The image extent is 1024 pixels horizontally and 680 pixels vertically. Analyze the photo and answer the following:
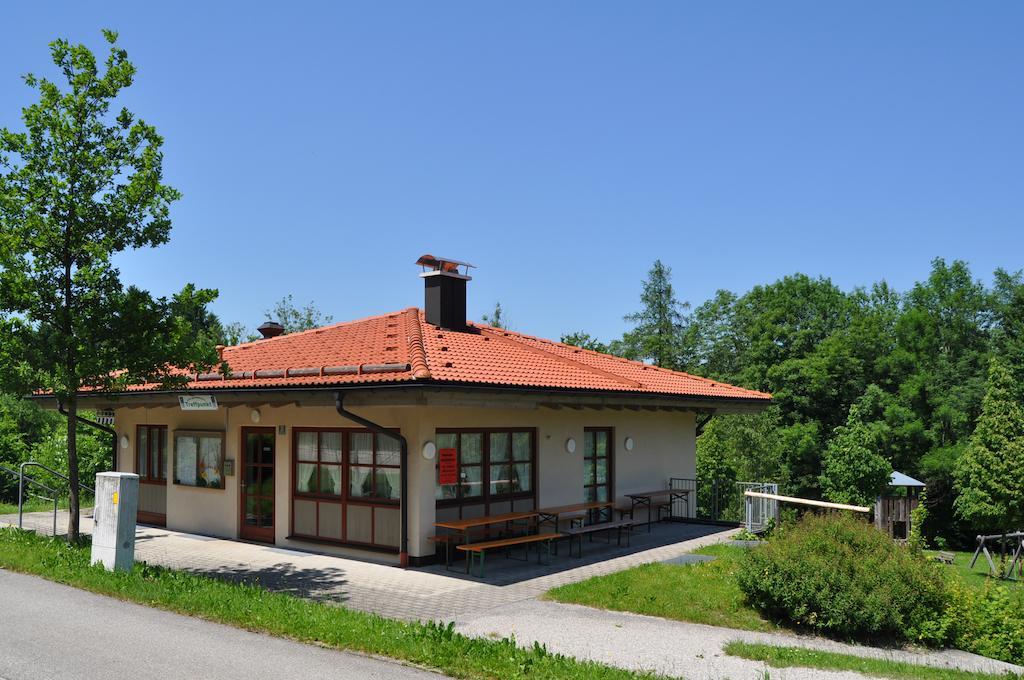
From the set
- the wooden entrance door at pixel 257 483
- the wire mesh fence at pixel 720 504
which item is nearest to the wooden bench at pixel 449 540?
the wooden entrance door at pixel 257 483

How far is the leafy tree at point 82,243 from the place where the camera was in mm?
11750

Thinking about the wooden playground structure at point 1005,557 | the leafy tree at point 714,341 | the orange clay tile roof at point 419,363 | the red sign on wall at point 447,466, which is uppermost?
the leafy tree at point 714,341

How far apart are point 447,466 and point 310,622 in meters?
5.15

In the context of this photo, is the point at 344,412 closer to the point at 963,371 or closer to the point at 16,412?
the point at 16,412

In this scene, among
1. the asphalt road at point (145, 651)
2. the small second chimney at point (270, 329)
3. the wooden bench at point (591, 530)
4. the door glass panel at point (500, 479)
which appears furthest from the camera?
the small second chimney at point (270, 329)

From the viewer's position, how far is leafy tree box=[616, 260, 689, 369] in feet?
192

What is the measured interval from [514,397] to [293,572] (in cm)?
421

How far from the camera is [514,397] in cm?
1301

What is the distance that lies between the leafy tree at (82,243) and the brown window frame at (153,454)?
5472 mm

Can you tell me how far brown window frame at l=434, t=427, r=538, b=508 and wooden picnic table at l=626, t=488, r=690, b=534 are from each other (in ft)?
10.7

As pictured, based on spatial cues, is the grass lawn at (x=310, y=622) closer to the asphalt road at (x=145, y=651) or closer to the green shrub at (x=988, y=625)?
the asphalt road at (x=145, y=651)

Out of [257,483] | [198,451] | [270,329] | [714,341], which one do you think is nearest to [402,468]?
[257,483]

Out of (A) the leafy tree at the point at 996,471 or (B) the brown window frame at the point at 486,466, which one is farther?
(A) the leafy tree at the point at 996,471

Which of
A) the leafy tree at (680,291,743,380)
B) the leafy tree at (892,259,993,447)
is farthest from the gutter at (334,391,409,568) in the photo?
the leafy tree at (680,291,743,380)
